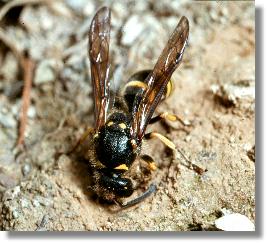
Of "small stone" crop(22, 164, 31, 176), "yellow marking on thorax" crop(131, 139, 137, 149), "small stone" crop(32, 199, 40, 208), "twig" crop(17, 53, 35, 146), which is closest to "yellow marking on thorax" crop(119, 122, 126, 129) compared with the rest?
"yellow marking on thorax" crop(131, 139, 137, 149)

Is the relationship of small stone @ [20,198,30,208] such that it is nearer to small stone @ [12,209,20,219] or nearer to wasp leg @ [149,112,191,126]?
small stone @ [12,209,20,219]

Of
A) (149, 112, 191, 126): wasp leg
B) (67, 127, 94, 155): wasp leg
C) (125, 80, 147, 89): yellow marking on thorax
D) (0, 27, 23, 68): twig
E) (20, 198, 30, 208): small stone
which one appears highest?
(0, 27, 23, 68): twig

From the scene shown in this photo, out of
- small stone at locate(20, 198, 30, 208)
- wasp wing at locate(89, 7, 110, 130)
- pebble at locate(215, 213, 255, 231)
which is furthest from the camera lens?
wasp wing at locate(89, 7, 110, 130)

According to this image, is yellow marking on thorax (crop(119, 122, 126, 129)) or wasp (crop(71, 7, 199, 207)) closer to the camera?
wasp (crop(71, 7, 199, 207))

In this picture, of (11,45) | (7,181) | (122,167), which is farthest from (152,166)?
(11,45)

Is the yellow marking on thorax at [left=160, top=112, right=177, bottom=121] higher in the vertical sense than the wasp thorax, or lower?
higher

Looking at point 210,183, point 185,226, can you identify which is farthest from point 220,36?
point 185,226

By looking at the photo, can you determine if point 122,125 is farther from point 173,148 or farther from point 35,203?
point 35,203

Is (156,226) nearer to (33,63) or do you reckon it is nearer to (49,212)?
(49,212)

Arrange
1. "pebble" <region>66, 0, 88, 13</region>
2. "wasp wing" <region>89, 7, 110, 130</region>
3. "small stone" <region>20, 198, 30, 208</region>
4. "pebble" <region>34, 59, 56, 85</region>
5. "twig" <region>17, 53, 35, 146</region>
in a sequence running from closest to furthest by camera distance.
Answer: "small stone" <region>20, 198, 30, 208</region>
"wasp wing" <region>89, 7, 110, 130</region>
"twig" <region>17, 53, 35, 146</region>
"pebble" <region>34, 59, 56, 85</region>
"pebble" <region>66, 0, 88, 13</region>
